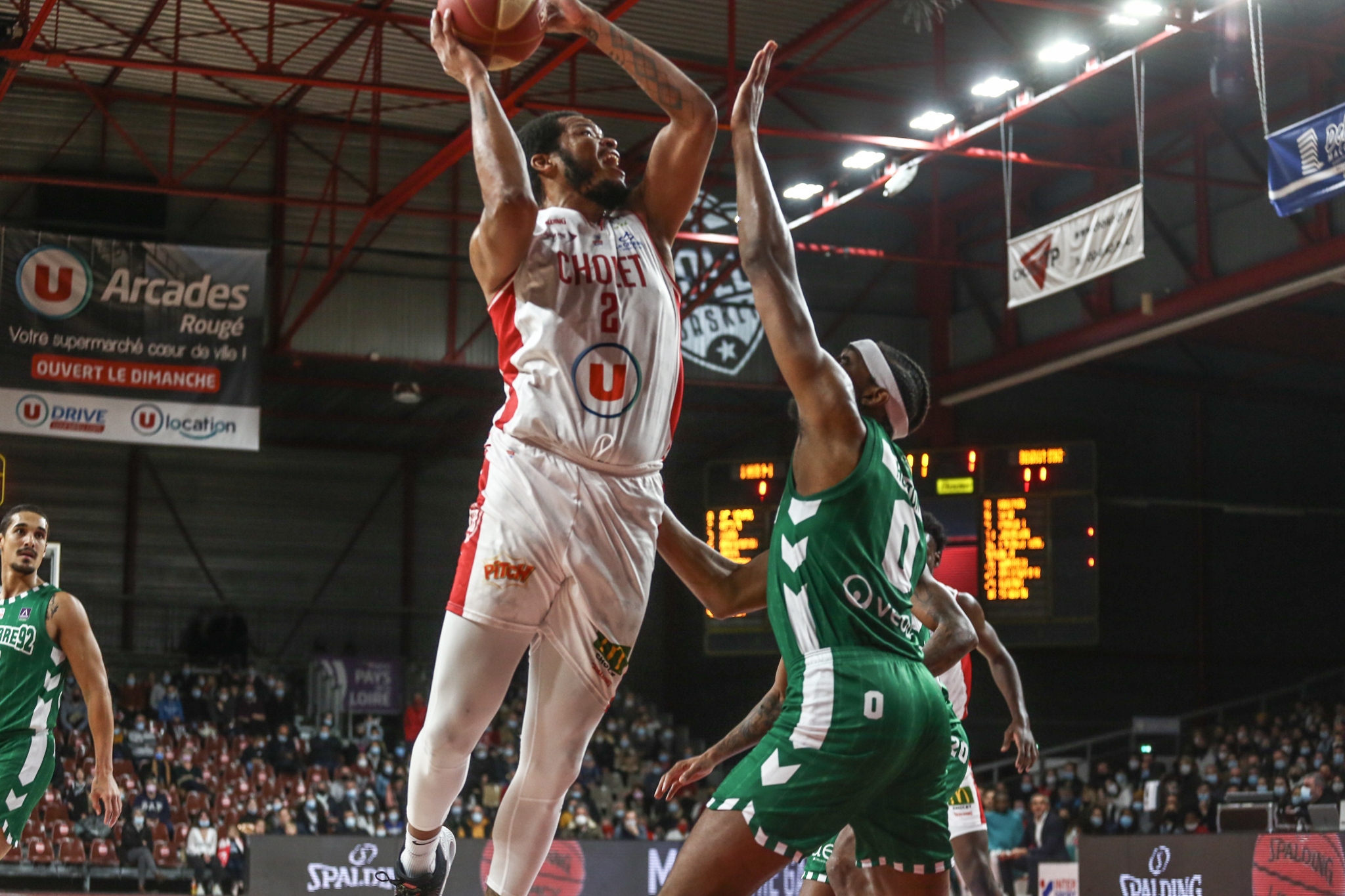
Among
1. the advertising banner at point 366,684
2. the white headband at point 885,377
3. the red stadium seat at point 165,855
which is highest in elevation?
the white headband at point 885,377

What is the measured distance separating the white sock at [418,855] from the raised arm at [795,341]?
1659 mm

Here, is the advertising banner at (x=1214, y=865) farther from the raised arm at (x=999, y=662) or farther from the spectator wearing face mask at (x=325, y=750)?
the spectator wearing face mask at (x=325, y=750)

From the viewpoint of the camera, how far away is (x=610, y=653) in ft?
16.2

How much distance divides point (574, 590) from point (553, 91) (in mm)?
17692

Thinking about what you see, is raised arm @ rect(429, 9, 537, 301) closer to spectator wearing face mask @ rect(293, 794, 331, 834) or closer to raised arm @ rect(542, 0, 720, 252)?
raised arm @ rect(542, 0, 720, 252)

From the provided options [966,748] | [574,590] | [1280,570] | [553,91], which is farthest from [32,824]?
[1280,570]

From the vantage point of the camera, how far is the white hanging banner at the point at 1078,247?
1628 cm

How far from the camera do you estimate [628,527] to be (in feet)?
16.1

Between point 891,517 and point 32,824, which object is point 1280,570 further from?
point 891,517

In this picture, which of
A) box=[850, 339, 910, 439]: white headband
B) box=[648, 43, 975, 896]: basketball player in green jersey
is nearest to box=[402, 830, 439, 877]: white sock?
box=[648, 43, 975, 896]: basketball player in green jersey

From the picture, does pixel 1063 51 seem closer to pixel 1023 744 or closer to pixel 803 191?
pixel 803 191

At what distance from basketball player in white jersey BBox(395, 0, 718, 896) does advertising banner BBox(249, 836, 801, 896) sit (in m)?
7.47

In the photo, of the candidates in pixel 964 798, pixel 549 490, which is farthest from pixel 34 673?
pixel 964 798

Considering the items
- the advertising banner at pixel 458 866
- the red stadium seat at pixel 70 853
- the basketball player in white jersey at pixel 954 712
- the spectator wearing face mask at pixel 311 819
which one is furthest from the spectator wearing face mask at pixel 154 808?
the basketball player in white jersey at pixel 954 712
